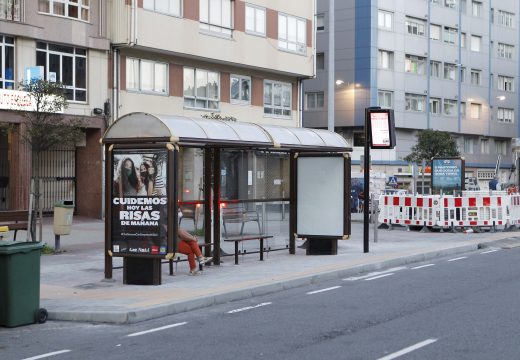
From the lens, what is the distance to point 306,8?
3897 cm

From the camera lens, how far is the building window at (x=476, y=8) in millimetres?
66312

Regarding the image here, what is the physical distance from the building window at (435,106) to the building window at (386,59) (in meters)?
5.56

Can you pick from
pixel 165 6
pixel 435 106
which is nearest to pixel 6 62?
pixel 165 6

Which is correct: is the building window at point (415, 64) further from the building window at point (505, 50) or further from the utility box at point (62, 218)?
the utility box at point (62, 218)

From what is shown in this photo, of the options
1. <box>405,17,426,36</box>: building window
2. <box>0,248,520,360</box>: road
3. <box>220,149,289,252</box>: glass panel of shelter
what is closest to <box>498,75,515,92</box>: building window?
<box>405,17,426,36</box>: building window

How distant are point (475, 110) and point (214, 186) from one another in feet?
183

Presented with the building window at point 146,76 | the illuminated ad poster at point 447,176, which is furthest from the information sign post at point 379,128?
the building window at point 146,76

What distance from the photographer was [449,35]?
63656 mm

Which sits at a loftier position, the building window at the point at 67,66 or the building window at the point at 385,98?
the building window at the point at 385,98

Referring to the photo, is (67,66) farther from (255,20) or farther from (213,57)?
(255,20)

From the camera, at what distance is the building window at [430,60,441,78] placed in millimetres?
62059

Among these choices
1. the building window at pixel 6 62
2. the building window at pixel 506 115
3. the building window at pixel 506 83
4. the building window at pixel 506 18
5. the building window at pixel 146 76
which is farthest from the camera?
the building window at pixel 506 83

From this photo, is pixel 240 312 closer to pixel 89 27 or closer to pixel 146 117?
pixel 146 117

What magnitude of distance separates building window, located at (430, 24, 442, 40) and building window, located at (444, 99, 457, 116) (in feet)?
17.0
